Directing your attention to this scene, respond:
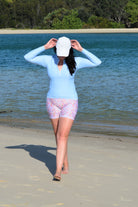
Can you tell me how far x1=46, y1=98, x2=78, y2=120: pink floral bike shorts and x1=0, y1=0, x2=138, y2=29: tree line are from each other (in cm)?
14317

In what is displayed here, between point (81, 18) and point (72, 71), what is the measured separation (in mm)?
155992

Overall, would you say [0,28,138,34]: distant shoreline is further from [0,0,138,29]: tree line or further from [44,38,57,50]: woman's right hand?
[44,38,57,50]: woman's right hand

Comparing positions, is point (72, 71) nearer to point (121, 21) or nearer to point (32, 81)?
point (32, 81)

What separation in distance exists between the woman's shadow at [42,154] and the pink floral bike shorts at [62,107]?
3.28 ft

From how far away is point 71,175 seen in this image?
584 centimetres

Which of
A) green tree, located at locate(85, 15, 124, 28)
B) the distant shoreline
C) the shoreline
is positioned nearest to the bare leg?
the shoreline

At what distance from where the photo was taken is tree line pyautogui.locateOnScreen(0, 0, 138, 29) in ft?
488

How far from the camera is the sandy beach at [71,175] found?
498cm

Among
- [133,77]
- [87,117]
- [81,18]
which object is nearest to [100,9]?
[81,18]

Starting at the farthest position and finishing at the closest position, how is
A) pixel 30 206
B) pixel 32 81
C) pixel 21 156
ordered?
pixel 32 81, pixel 21 156, pixel 30 206

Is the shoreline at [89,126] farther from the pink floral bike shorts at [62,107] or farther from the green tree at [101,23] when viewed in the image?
the green tree at [101,23]

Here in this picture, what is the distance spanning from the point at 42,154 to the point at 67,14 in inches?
5920

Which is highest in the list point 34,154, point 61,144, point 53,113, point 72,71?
point 72,71

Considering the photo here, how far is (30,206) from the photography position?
4.76 meters
